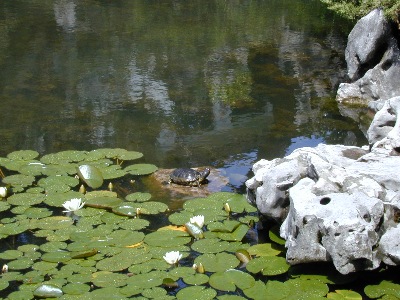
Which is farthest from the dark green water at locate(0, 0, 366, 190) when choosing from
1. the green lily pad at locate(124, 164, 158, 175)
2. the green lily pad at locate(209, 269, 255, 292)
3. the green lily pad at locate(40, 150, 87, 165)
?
the green lily pad at locate(209, 269, 255, 292)

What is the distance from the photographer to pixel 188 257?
4.54 meters

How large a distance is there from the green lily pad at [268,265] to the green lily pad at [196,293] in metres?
0.40

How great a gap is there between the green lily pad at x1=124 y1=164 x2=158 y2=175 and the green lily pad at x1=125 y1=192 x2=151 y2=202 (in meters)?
0.50

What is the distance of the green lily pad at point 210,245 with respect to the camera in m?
4.58

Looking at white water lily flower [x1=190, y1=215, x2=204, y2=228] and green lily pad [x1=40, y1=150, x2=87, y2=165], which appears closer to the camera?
white water lily flower [x1=190, y1=215, x2=204, y2=228]

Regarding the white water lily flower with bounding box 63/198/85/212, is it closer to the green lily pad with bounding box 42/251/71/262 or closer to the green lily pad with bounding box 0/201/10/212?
the green lily pad with bounding box 0/201/10/212

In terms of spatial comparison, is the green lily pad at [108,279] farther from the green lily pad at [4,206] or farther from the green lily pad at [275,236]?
the green lily pad at [4,206]

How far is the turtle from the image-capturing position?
18.7 ft

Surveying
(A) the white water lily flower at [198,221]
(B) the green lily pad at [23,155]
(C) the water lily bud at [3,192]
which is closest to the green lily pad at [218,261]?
(A) the white water lily flower at [198,221]

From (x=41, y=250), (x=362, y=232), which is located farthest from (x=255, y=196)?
(x=41, y=250)

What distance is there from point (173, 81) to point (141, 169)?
10.9 feet

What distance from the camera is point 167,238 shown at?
474 cm

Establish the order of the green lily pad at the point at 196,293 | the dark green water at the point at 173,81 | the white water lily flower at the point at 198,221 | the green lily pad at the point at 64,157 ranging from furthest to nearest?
the dark green water at the point at 173,81 → the green lily pad at the point at 64,157 → the white water lily flower at the point at 198,221 → the green lily pad at the point at 196,293

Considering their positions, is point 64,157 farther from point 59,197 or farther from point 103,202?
point 103,202
